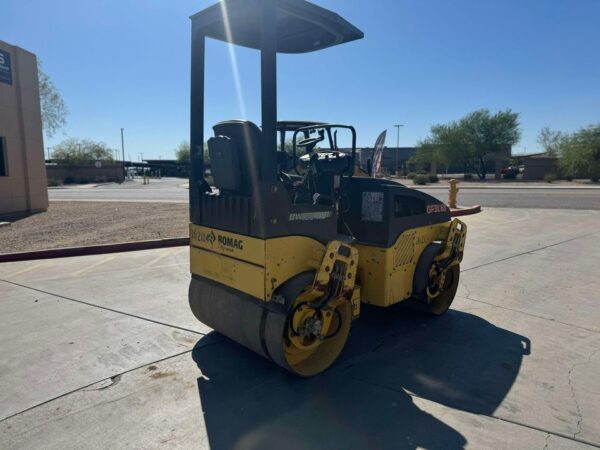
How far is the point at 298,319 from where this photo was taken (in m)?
3.21

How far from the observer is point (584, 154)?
3612 centimetres

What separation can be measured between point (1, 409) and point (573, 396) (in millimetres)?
3972

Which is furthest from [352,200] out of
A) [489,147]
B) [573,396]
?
[489,147]

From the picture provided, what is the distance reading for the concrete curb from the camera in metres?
7.33

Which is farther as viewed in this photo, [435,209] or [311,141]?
[435,209]

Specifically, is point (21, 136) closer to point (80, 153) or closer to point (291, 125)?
point (291, 125)

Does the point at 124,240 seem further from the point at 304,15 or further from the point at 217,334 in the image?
the point at 304,15

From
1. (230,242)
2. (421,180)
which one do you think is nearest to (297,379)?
(230,242)

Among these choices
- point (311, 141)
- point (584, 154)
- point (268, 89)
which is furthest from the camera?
point (584, 154)

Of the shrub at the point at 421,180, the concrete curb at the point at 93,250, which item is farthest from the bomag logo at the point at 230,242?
the shrub at the point at 421,180

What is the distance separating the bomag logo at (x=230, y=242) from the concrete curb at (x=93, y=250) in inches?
209

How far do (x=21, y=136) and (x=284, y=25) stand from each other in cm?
1434

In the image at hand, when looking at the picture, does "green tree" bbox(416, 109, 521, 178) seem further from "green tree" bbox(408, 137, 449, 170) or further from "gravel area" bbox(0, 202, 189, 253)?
"gravel area" bbox(0, 202, 189, 253)

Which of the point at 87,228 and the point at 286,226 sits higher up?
the point at 286,226
